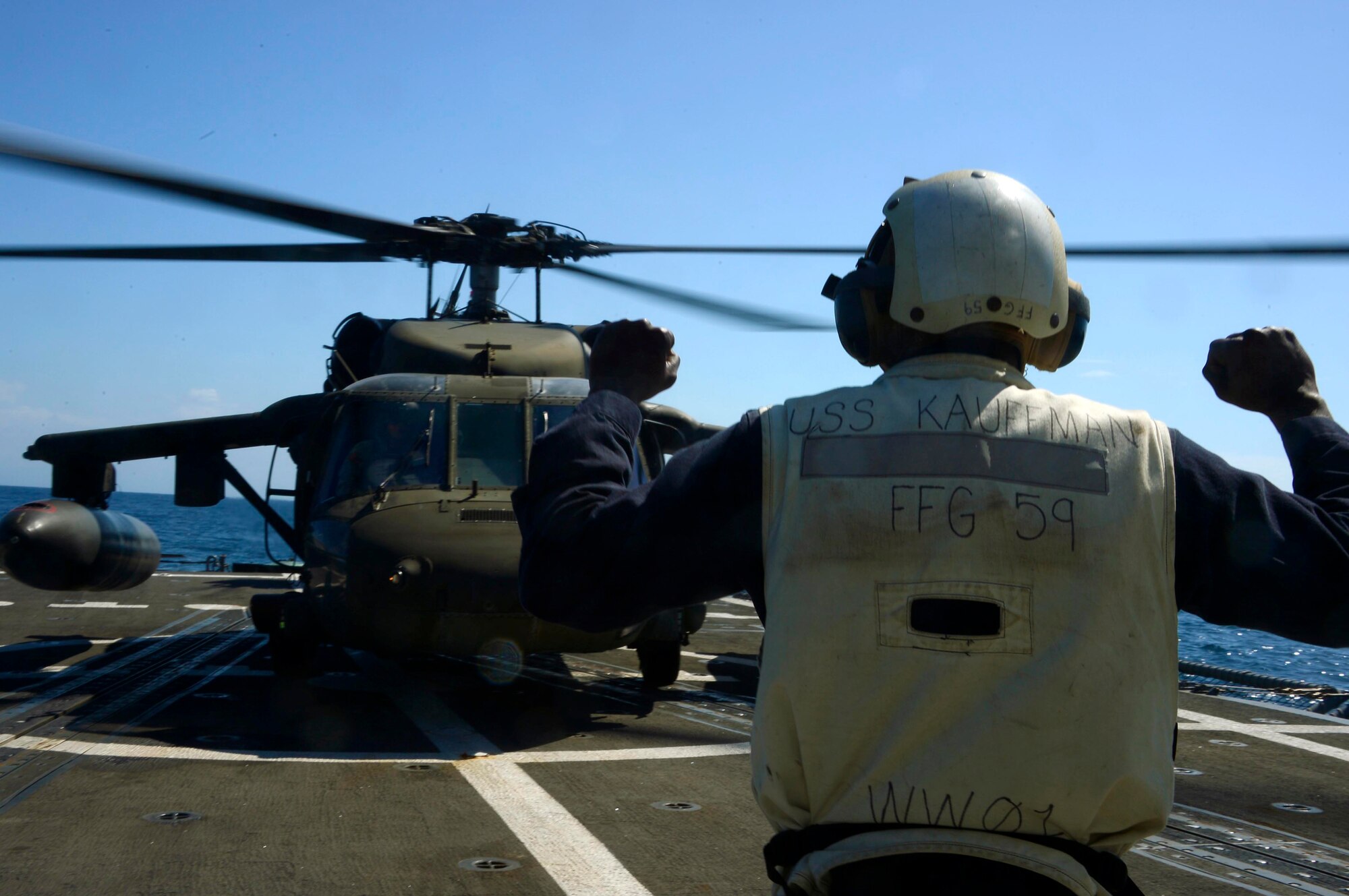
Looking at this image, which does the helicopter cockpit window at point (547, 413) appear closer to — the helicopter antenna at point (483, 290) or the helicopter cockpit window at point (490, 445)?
the helicopter cockpit window at point (490, 445)

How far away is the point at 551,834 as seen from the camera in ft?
15.7

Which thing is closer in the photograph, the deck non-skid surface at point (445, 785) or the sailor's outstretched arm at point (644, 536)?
the sailor's outstretched arm at point (644, 536)

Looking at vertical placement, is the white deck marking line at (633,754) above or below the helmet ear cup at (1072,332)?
below

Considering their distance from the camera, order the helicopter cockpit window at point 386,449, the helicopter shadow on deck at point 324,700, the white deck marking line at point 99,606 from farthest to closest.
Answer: the white deck marking line at point 99,606 < the helicopter cockpit window at point 386,449 < the helicopter shadow on deck at point 324,700

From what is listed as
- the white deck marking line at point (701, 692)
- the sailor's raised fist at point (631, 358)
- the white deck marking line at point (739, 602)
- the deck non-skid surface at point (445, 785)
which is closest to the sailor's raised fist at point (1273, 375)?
the sailor's raised fist at point (631, 358)

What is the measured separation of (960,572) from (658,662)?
286 inches

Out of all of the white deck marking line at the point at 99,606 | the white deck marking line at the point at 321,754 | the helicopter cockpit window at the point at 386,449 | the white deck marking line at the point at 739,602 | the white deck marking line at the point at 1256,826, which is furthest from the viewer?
the white deck marking line at the point at 739,602

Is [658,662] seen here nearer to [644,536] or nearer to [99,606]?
[644,536]

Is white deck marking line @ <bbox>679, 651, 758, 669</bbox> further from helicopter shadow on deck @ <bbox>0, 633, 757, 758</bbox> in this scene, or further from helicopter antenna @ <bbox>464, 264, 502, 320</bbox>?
helicopter antenna @ <bbox>464, 264, 502, 320</bbox>

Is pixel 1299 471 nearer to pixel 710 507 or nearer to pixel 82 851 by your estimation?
pixel 710 507

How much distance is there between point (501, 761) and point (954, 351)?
4.89 metres

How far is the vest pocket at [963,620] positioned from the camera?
5.19 ft

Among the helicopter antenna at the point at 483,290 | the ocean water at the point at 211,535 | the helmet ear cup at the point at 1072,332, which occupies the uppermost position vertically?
the helicopter antenna at the point at 483,290

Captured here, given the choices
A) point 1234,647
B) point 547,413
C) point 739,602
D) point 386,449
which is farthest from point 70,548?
point 1234,647
